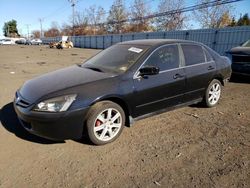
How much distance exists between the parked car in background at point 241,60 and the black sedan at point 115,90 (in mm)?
3375

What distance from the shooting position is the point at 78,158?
3.40m

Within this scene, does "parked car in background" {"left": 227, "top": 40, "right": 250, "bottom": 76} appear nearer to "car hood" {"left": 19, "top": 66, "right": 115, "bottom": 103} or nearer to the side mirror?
the side mirror

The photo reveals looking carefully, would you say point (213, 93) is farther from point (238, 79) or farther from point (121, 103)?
point (238, 79)

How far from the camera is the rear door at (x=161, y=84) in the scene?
13.4ft

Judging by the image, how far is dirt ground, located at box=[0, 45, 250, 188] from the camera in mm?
2936

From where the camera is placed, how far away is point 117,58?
4.55 m

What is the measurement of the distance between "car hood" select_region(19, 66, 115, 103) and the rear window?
1774 mm

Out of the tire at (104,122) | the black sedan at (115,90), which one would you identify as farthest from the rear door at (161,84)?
the tire at (104,122)

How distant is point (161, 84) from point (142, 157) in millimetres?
1416

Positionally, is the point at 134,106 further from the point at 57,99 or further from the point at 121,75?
the point at 57,99

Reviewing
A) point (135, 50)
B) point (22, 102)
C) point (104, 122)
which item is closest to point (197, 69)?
point (135, 50)

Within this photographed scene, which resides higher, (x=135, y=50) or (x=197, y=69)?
(x=135, y=50)

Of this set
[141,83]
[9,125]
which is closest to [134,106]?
[141,83]

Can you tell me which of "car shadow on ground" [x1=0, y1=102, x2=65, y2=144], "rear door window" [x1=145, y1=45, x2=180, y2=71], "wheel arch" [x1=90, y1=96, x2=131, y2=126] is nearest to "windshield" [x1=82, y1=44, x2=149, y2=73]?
"rear door window" [x1=145, y1=45, x2=180, y2=71]
